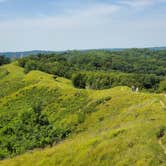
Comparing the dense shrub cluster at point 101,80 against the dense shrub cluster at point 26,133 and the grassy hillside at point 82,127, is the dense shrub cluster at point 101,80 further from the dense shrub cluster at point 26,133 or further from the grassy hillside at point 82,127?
the dense shrub cluster at point 26,133

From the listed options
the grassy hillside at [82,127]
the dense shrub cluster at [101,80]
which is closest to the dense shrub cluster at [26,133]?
the grassy hillside at [82,127]

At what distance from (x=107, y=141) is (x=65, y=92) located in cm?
4975

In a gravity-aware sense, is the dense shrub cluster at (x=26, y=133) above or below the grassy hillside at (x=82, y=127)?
below

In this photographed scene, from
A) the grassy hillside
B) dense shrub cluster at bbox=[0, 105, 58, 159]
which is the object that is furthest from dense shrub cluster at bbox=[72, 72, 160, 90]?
dense shrub cluster at bbox=[0, 105, 58, 159]

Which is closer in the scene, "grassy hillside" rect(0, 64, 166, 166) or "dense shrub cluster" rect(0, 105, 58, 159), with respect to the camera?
"grassy hillside" rect(0, 64, 166, 166)

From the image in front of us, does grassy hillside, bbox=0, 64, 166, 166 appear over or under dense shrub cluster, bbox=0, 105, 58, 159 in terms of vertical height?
over

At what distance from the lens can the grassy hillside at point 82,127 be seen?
3581cm

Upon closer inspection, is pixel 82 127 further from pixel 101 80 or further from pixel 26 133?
pixel 101 80

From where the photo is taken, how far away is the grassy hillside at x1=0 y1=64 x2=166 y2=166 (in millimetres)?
35812

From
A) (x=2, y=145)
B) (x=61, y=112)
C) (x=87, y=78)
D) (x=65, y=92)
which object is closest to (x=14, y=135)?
(x=2, y=145)

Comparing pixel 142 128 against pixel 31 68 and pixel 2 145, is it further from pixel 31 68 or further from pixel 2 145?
pixel 31 68

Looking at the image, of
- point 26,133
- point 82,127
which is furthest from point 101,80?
point 82,127

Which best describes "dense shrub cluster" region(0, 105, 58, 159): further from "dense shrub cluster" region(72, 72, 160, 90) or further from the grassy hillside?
"dense shrub cluster" region(72, 72, 160, 90)

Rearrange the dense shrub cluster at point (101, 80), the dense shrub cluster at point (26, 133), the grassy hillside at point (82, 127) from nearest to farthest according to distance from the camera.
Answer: the grassy hillside at point (82, 127), the dense shrub cluster at point (26, 133), the dense shrub cluster at point (101, 80)
